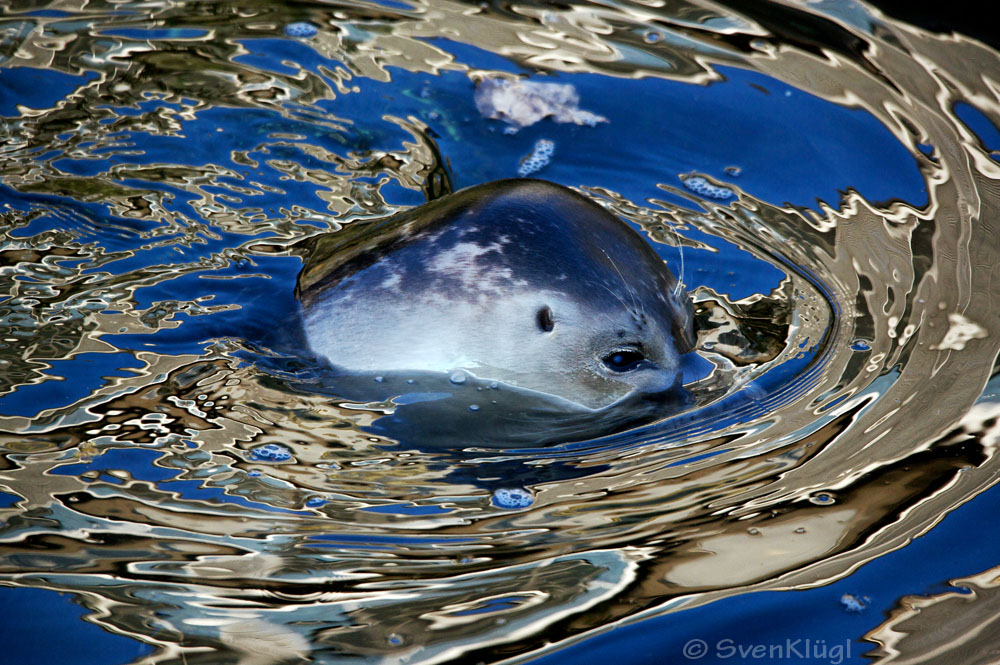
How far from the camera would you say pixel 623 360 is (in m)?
3.21

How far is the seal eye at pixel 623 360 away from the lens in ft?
10.5

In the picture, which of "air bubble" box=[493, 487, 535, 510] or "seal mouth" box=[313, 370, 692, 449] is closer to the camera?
"air bubble" box=[493, 487, 535, 510]

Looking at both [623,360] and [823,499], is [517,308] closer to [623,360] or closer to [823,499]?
[623,360]

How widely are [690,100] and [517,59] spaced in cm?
99

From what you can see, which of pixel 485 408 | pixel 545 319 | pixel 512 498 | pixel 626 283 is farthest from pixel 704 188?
pixel 512 498

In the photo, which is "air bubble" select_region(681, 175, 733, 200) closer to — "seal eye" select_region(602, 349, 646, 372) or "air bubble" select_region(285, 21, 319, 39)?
"seal eye" select_region(602, 349, 646, 372)

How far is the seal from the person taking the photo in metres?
3.12

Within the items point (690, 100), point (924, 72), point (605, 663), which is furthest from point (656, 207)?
point (605, 663)

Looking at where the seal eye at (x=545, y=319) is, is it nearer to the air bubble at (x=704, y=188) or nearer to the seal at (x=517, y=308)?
the seal at (x=517, y=308)

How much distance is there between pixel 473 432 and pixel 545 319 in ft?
1.42

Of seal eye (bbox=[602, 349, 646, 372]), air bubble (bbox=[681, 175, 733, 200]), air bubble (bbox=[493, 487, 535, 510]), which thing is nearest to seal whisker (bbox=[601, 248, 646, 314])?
seal eye (bbox=[602, 349, 646, 372])

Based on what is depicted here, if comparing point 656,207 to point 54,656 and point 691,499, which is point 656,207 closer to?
point 691,499

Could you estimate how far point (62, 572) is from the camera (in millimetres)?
2355

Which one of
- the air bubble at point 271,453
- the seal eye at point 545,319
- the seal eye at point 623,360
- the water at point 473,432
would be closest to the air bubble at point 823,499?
the water at point 473,432
